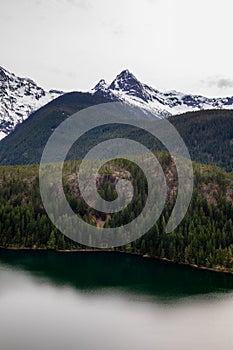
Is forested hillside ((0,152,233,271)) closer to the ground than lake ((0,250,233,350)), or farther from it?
farther from it

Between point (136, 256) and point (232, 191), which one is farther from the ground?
point (232, 191)

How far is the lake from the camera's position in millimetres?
53781

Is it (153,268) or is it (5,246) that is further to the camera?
(5,246)

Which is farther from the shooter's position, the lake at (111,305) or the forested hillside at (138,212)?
the forested hillside at (138,212)

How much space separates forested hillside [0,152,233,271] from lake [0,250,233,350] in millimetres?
7118

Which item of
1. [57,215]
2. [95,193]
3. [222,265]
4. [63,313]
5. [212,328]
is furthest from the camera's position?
[95,193]

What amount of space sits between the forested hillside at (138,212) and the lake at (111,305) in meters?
7.12

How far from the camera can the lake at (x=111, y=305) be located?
5378cm

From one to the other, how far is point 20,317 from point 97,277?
2976 cm

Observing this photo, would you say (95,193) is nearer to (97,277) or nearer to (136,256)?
(136,256)

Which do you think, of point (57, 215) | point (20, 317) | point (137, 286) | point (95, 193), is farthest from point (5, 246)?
point (20, 317)

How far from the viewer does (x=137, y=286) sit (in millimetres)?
81938

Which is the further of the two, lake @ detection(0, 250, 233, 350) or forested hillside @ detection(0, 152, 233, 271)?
forested hillside @ detection(0, 152, 233, 271)

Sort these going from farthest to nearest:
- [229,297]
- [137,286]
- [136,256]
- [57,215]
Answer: [57,215] < [136,256] < [137,286] < [229,297]
